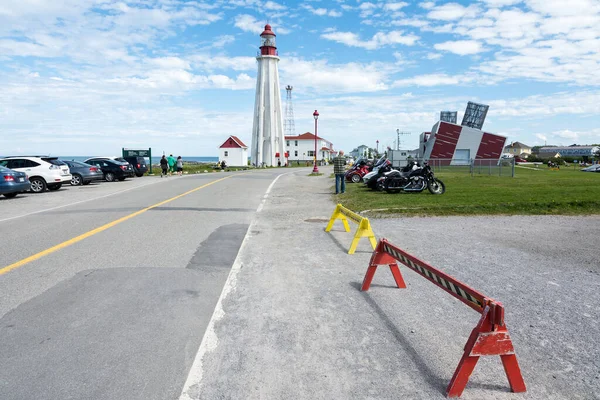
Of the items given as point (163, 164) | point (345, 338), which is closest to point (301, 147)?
point (163, 164)

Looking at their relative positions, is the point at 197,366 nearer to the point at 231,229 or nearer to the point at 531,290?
the point at 531,290

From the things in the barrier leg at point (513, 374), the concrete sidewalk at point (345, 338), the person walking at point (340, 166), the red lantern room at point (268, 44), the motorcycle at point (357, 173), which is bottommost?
the concrete sidewalk at point (345, 338)

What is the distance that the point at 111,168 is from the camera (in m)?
29.7

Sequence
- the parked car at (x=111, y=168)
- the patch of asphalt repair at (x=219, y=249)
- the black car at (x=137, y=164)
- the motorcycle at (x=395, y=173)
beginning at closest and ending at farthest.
→ the patch of asphalt repair at (x=219, y=249) < the motorcycle at (x=395, y=173) < the parked car at (x=111, y=168) < the black car at (x=137, y=164)

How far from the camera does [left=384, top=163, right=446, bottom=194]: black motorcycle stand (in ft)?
59.6

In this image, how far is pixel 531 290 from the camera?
607 centimetres

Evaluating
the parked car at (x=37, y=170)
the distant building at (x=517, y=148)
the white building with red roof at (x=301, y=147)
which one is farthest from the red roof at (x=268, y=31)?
the distant building at (x=517, y=148)

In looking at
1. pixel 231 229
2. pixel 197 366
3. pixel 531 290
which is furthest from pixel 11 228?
pixel 531 290

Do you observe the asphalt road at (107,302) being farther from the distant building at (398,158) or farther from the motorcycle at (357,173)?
the distant building at (398,158)

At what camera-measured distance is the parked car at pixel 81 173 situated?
26500mm

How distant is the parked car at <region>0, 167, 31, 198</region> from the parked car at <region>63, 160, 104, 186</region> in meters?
7.39

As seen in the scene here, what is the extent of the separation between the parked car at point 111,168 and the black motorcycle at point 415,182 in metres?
18.6

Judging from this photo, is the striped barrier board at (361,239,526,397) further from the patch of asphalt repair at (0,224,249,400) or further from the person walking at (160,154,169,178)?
the person walking at (160,154,169,178)

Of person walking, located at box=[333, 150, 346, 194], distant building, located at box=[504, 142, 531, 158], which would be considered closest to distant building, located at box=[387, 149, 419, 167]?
person walking, located at box=[333, 150, 346, 194]
